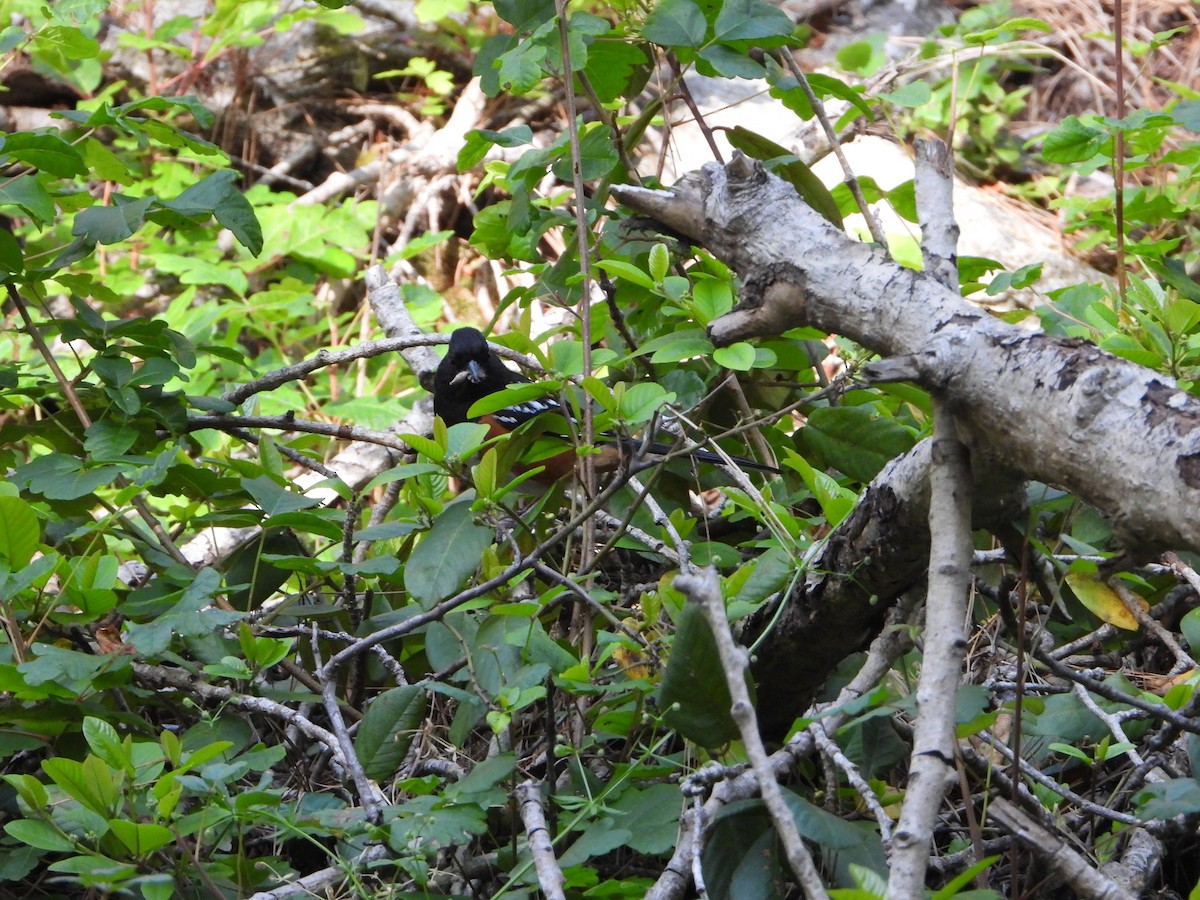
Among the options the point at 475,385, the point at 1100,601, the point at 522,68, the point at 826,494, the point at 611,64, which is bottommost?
the point at 475,385

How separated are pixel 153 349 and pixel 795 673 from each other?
134 cm

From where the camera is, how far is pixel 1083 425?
3.44ft

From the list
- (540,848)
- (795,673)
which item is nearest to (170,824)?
(540,848)

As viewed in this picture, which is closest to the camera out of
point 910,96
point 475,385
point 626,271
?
point 626,271

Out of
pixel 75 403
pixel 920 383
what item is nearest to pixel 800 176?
pixel 920 383

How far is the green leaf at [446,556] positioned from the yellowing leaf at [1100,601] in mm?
874

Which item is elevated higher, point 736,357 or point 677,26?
point 677,26

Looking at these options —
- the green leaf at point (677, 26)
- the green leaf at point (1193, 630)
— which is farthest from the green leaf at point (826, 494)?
the green leaf at point (677, 26)

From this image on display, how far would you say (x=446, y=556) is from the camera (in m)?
1.49

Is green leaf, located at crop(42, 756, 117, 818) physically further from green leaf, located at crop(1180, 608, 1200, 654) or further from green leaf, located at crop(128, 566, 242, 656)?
green leaf, located at crop(1180, 608, 1200, 654)

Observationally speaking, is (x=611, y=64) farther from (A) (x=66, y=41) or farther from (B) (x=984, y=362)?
(B) (x=984, y=362)

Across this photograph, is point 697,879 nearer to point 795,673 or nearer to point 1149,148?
point 795,673

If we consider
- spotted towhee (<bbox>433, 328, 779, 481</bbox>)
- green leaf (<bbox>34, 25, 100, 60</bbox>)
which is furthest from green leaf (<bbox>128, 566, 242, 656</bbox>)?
spotted towhee (<bbox>433, 328, 779, 481</bbox>)

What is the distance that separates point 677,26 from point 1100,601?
3.93 feet
